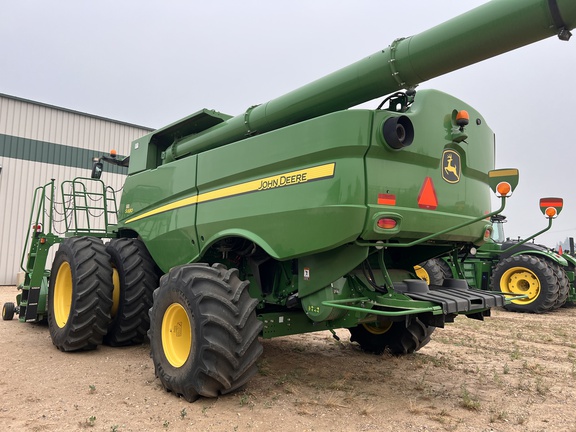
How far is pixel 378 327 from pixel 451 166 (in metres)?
2.35

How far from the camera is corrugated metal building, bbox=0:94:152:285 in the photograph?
1447 centimetres

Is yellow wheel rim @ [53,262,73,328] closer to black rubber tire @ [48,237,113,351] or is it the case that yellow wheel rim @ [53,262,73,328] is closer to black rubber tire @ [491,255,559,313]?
black rubber tire @ [48,237,113,351]

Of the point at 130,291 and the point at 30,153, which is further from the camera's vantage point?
the point at 30,153

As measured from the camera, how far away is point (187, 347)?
3.97 meters

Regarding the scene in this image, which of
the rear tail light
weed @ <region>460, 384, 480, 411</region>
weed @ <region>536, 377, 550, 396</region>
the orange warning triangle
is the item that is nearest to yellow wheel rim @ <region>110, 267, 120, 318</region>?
the rear tail light

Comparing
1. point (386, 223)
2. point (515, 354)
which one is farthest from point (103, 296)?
point (515, 354)

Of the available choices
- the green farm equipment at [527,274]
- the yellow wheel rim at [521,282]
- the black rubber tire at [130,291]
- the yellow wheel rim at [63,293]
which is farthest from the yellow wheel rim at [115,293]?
the yellow wheel rim at [521,282]

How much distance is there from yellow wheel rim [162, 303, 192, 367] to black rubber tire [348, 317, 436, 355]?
7.70ft

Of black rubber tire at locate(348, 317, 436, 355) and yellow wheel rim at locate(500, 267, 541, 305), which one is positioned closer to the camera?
black rubber tire at locate(348, 317, 436, 355)

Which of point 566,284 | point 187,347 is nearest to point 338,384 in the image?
point 187,347

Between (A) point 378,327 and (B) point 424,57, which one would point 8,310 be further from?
(B) point 424,57

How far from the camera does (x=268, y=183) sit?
385cm

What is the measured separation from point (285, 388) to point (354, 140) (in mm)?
2231

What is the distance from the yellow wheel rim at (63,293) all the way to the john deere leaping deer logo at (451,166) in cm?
461
